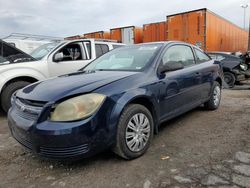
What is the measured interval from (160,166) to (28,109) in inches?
64.1

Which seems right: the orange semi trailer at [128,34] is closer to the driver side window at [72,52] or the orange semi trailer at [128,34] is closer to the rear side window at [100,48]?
the rear side window at [100,48]

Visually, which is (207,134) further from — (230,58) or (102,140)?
(230,58)

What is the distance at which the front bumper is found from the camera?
2.49m

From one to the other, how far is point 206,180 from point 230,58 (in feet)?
26.4

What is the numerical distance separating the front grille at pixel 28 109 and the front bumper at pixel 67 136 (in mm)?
35

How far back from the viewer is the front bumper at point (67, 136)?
2486 millimetres

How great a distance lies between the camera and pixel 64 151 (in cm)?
254

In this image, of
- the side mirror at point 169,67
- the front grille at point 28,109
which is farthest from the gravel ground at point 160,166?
the side mirror at point 169,67

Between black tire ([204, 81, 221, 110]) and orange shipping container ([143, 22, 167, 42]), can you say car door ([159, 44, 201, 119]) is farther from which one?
orange shipping container ([143, 22, 167, 42])

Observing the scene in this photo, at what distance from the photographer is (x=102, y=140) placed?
8.72 ft

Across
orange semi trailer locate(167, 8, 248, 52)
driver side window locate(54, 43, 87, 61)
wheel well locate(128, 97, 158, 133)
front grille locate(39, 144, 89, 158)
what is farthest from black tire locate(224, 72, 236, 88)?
front grille locate(39, 144, 89, 158)

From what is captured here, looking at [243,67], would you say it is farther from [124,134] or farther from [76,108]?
[76,108]

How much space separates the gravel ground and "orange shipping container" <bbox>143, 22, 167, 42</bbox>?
10.8 metres

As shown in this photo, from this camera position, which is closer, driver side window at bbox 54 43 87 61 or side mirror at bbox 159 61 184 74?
side mirror at bbox 159 61 184 74
